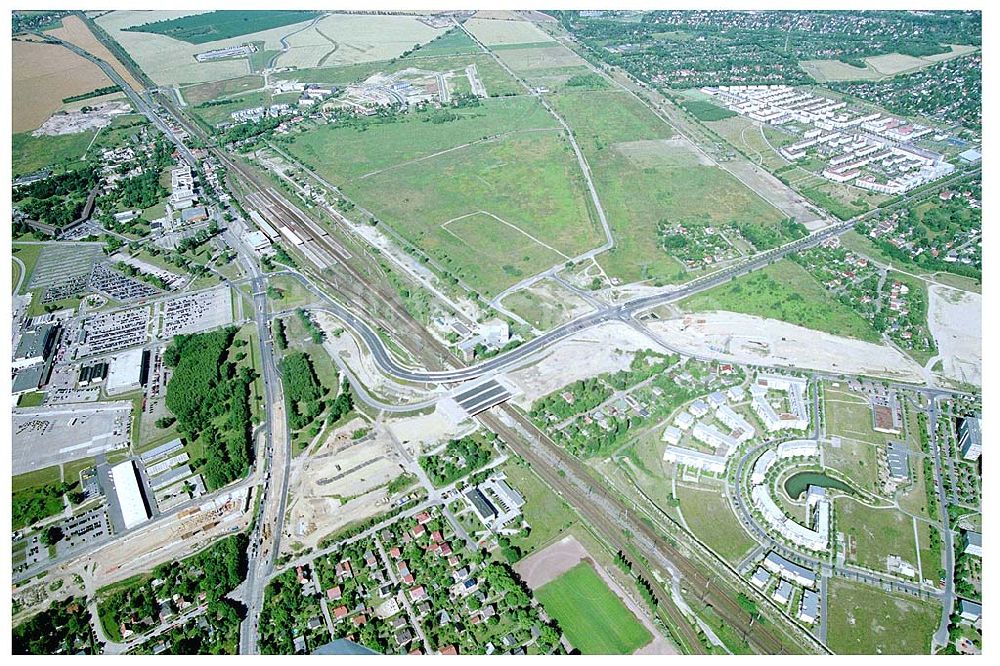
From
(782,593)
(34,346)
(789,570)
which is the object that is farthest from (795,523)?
(34,346)

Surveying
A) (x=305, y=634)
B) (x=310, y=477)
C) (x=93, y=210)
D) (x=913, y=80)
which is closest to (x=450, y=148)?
(x=93, y=210)

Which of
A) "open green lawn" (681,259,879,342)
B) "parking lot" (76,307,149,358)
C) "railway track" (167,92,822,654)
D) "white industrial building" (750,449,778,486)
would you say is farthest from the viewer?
"open green lawn" (681,259,879,342)

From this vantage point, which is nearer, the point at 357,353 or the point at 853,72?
the point at 357,353

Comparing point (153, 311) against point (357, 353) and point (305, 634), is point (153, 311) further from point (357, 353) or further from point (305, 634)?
point (305, 634)

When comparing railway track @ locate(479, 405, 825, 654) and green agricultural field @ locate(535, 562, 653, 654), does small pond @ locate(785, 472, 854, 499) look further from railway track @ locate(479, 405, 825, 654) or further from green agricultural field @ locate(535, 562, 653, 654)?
green agricultural field @ locate(535, 562, 653, 654)

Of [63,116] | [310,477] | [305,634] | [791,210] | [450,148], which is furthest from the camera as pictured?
[63,116]

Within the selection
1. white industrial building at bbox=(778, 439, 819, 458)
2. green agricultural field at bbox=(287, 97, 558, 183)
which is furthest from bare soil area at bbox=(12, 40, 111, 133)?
white industrial building at bbox=(778, 439, 819, 458)
